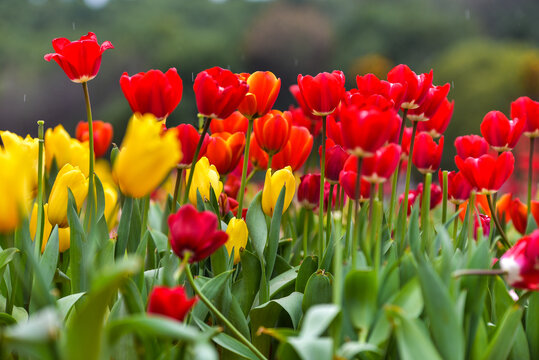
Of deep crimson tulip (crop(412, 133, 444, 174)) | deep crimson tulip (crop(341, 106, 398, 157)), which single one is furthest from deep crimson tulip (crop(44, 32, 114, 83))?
deep crimson tulip (crop(412, 133, 444, 174))

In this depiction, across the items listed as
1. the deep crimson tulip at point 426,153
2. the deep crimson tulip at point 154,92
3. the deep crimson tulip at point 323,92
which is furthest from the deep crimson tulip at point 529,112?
the deep crimson tulip at point 154,92

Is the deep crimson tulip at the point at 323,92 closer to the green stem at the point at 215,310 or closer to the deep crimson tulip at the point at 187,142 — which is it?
the deep crimson tulip at the point at 187,142

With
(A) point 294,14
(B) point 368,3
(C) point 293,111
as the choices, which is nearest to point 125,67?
(A) point 294,14

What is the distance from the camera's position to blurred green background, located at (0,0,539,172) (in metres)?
14.6

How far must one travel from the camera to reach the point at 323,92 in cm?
A: 90

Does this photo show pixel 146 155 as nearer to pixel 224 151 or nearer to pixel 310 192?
pixel 224 151

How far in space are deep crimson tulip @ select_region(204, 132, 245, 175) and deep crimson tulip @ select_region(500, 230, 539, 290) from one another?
0.54 m

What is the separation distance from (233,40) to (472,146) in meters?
17.0

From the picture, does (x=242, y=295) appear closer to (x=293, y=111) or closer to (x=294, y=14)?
(x=293, y=111)

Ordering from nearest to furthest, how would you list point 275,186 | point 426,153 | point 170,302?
point 170,302 → point 275,186 → point 426,153

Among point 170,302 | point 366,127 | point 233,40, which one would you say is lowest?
point 233,40

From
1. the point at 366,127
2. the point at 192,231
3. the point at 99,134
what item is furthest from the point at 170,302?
the point at 99,134

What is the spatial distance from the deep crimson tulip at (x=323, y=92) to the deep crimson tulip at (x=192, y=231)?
33 cm

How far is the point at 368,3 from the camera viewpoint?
19.1 meters
